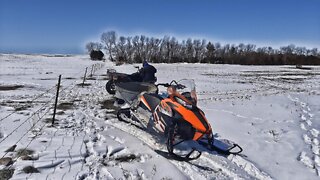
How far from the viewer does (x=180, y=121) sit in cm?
522

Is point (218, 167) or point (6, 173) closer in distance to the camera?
point (6, 173)

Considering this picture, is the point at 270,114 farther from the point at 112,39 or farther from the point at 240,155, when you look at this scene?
the point at 112,39

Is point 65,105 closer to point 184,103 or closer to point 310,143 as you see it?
point 184,103

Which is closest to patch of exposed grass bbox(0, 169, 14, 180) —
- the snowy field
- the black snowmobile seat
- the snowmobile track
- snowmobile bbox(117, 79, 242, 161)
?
the snowy field

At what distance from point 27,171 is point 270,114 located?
754 centimetres

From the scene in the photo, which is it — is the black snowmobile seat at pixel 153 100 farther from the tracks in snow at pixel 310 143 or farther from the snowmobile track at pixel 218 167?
the tracks in snow at pixel 310 143

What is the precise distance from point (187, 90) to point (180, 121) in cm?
77

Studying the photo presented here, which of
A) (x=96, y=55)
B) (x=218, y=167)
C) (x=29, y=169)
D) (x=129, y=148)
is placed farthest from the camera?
(x=96, y=55)

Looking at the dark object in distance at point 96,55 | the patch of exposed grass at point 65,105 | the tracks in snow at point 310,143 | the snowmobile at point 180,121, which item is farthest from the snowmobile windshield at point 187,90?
the dark object in distance at point 96,55

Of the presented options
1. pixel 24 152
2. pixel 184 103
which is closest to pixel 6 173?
pixel 24 152

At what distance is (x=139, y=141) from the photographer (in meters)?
6.05

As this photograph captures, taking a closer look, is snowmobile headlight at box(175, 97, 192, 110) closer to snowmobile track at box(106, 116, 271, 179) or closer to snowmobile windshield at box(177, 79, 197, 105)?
snowmobile windshield at box(177, 79, 197, 105)

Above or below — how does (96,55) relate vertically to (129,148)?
above

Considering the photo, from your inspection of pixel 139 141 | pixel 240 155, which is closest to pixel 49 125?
pixel 139 141
